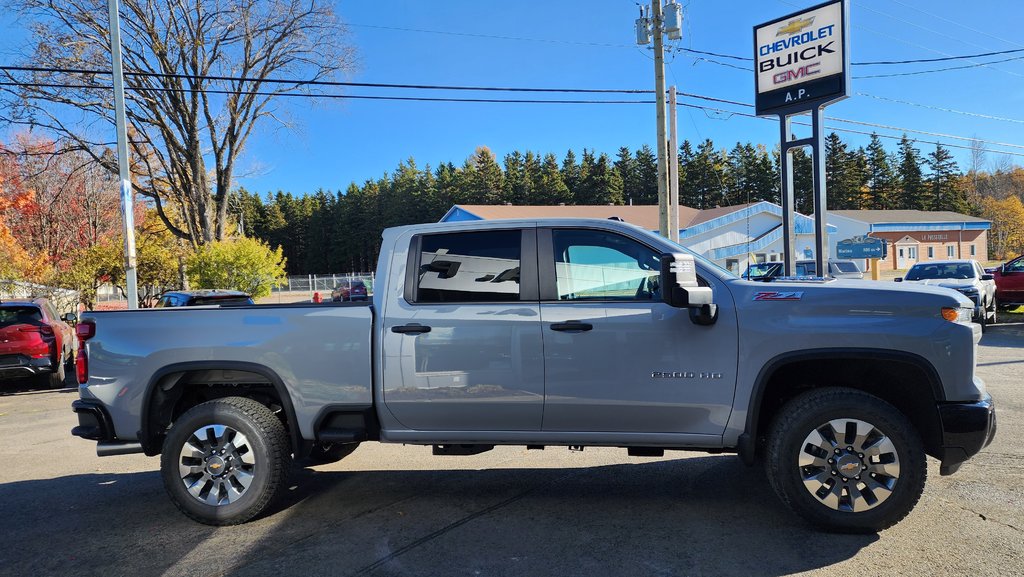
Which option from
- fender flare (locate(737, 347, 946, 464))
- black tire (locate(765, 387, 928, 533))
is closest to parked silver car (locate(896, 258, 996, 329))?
fender flare (locate(737, 347, 946, 464))

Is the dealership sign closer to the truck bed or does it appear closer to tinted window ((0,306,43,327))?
the truck bed

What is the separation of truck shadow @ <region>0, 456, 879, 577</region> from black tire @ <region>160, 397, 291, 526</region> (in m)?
0.16

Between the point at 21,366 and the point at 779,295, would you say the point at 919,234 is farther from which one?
the point at 21,366

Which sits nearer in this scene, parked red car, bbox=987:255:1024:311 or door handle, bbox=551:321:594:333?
door handle, bbox=551:321:594:333

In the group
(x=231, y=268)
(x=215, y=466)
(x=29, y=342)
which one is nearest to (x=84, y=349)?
(x=215, y=466)

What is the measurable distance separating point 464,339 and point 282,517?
1823mm

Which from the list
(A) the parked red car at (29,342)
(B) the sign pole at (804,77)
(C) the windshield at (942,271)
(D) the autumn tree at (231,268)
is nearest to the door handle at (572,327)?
(A) the parked red car at (29,342)

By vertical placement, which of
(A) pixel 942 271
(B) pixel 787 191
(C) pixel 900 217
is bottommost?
(A) pixel 942 271

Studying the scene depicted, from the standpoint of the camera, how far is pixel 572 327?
3.90 meters

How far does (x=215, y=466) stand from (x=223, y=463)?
0.05m

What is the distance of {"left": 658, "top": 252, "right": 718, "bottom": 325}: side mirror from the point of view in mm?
3598

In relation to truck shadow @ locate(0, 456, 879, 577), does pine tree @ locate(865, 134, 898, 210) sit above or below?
above

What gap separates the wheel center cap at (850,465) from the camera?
12.0ft

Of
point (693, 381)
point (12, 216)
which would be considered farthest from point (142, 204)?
point (693, 381)
